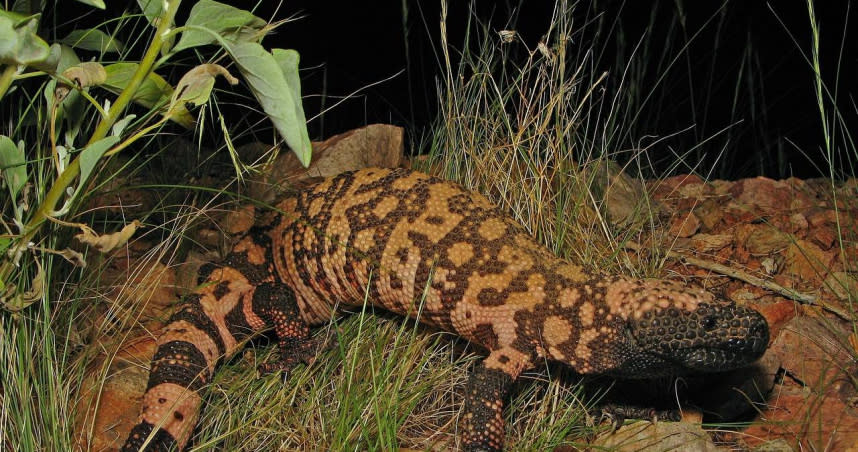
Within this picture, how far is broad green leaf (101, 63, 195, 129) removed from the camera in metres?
2.18

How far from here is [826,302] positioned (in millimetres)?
3314

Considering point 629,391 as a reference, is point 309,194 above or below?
above

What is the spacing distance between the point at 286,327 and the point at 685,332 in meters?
1.41

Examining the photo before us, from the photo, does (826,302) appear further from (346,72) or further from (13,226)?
(13,226)

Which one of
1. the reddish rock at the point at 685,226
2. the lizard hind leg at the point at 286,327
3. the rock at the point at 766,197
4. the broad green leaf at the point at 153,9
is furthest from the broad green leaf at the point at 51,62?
the rock at the point at 766,197

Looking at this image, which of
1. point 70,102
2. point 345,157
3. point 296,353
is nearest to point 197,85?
point 70,102

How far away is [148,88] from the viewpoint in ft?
7.47

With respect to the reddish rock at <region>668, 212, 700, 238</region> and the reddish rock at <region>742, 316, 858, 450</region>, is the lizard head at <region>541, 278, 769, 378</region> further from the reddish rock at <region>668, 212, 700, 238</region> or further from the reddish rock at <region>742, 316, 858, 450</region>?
the reddish rock at <region>668, 212, 700, 238</region>

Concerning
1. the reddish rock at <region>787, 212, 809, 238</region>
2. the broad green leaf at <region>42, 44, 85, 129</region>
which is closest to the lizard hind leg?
the broad green leaf at <region>42, 44, 85, 129</region>

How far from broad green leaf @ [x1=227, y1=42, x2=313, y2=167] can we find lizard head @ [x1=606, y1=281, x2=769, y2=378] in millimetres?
1341

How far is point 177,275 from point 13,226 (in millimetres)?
847

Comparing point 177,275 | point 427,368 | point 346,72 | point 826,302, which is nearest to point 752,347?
point 826,302

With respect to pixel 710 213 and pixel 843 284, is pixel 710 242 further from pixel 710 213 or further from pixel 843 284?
pixel 843 284

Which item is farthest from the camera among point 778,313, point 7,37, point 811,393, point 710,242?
point 710,242
